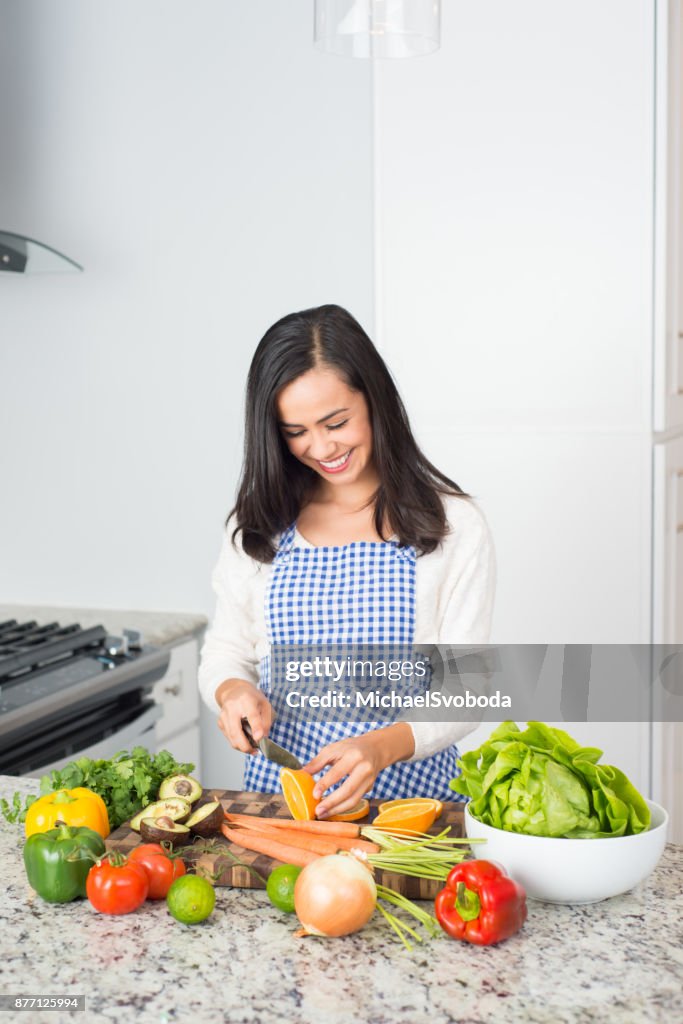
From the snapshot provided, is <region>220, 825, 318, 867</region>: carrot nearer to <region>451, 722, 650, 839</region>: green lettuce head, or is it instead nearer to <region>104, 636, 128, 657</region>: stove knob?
<region>451, 722, 650, 839</region>: green lettuce head

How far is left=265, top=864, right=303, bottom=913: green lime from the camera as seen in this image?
1.14 m

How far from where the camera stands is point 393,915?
116cm

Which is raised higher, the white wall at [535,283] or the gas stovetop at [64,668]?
the white wall at [535,283]

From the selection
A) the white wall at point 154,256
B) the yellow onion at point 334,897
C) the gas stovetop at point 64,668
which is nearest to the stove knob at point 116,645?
the gas stovetop at point 64,668

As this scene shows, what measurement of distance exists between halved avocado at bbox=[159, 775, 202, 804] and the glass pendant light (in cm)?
92

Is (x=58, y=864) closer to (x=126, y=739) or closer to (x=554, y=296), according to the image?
(x=126, y=739)

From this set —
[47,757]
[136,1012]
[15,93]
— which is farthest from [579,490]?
[15,93]

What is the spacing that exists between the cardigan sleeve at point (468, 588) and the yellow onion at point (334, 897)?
60cm

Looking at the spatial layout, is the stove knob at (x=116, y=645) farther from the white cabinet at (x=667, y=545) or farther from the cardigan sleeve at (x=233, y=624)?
the white cabinet at (x=667, y=545)

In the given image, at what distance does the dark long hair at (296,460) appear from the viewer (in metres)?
1.71

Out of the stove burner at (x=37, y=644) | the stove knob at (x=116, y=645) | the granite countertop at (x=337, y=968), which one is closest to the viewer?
the granite countertop at (x=337, y=968)

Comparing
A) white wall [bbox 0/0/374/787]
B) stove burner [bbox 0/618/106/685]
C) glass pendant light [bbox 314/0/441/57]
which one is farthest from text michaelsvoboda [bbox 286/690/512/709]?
white wall [bbox 0/0/374/787]

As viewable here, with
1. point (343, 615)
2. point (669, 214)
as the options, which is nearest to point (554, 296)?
point (669, 214)

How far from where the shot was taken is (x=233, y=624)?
1.87m
